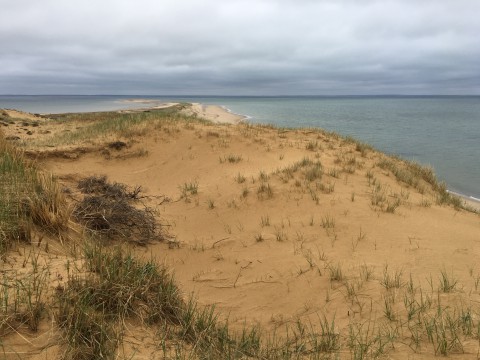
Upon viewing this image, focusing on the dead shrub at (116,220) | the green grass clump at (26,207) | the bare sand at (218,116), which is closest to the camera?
the green grass clump at (26,207)

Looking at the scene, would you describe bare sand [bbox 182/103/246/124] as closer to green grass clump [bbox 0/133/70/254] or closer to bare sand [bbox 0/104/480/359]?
bare sand [bbox 0/104/480/359]

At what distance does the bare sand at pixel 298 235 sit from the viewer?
4152mm

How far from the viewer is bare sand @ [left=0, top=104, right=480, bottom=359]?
4152 millimetres

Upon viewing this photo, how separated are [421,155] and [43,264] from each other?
24346mm

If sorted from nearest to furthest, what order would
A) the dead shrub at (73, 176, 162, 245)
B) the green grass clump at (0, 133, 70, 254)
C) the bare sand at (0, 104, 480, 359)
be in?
the green grass clump at (0, 133, 70, 254), the bare sand at (0, 104, 480, 359), the dead shrub at (73, 176, 162, 245)

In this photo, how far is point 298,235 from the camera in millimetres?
6059

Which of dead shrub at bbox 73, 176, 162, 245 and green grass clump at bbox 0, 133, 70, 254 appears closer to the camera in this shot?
green grass clump at bbox 0, 133, 70, 254

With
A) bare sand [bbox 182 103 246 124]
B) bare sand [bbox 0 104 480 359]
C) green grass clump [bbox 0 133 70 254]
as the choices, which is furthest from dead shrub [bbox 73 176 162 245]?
bare sand [bbox 182 103 246 124]

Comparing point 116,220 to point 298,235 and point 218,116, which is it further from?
point 218,116

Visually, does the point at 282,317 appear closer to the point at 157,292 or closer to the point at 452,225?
the point at 157,292

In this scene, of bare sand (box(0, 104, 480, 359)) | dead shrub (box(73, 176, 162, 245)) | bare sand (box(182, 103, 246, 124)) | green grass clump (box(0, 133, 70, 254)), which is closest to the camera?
green grass clump (box(0, 133, 70, 254))

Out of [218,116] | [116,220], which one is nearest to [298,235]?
[116,220]

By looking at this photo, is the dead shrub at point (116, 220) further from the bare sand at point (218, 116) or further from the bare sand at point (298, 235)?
the bare sand at point (218, 116)

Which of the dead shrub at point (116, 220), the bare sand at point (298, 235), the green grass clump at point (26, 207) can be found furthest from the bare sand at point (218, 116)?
the green grass clump at point (26, 207)
